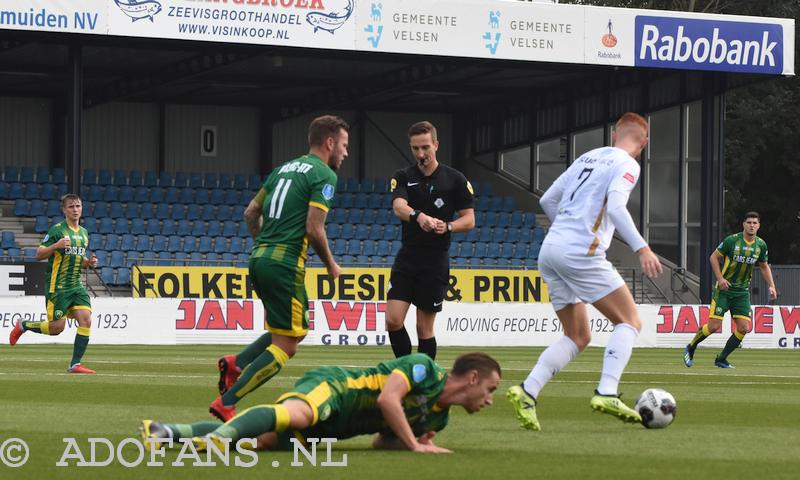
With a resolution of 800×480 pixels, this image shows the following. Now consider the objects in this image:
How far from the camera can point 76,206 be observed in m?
16.2

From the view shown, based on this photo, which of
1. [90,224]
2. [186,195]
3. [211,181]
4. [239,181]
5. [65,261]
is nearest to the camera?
[65,261]

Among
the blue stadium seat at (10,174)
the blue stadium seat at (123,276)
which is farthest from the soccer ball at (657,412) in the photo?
the blue stadium seat at (10,174)

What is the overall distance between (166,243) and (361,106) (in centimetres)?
1175

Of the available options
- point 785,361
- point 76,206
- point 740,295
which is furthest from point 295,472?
point 785,361

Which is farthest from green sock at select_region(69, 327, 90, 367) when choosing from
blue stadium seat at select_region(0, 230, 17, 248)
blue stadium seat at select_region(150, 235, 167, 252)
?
blue stadium seat at select_region(150, 235, 167, 252)

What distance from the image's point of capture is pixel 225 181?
4009cm

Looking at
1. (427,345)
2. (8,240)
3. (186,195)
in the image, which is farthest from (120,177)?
(427,345)

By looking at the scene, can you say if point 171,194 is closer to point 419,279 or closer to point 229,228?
point 229,228

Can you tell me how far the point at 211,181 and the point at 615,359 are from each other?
31.6 meters

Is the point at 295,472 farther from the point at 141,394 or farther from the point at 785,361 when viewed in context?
the point at 785,361

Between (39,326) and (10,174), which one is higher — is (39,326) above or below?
below

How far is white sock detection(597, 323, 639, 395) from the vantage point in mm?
9586

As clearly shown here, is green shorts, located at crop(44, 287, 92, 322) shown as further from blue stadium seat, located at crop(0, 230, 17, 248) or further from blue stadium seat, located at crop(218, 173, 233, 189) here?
blue stadium seat, located at crop(218, 173, 233, 189)

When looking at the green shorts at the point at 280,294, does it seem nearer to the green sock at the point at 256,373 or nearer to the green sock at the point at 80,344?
the green sock at the point at 256,373
